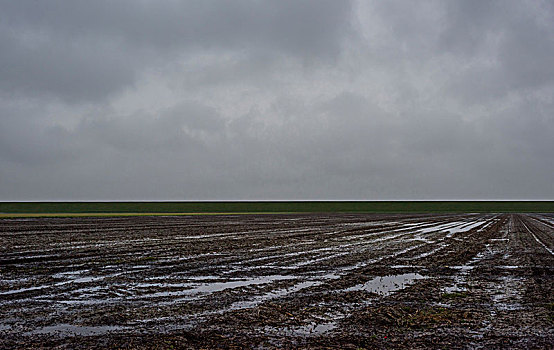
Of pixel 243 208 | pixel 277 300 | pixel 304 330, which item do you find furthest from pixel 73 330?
pixel 243 208

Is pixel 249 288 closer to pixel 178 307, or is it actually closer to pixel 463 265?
pixel 178 307

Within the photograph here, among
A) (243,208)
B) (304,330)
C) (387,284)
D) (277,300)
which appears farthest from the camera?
(243,208)

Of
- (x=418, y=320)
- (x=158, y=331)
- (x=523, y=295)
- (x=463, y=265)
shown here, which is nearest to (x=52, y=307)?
(x=158, y=331)

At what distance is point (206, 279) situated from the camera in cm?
1248

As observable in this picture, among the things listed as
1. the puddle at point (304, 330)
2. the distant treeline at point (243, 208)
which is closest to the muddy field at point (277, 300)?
the puddle at point (304, 330)

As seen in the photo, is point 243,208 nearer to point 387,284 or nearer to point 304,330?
point 387,284

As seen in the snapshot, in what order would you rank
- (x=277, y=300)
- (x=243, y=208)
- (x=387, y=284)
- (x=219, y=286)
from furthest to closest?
(x=243, y=208)
(x=387, y=284)
(x=219, y=286)
(x=277, y=300)

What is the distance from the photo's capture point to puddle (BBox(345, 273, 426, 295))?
10867mm

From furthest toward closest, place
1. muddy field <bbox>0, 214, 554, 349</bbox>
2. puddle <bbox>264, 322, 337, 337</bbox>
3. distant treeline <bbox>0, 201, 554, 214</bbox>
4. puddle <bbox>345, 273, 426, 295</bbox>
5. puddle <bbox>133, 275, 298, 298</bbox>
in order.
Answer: distant treeline <bbox>0, 201, 554, 214</bbox> → puddle <bbox>345, 273, 426, 295</bbox> → puddle <bbox>133, 275, 298, 298</bbox> → puddle <bbox>264, 322, 337, 337</bbox> → muddy field <bbox>0, 214, 554, 349</bbox>

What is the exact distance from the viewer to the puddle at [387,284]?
35.7 ft

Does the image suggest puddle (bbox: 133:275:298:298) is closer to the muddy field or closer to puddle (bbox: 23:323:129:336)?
the muddy field

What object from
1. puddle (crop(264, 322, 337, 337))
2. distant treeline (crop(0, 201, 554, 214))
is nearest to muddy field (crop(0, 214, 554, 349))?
puddle (crop(264, 322, 337, 337))

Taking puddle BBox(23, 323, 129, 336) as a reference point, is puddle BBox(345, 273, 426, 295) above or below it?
below

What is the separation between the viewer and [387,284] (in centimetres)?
1168
